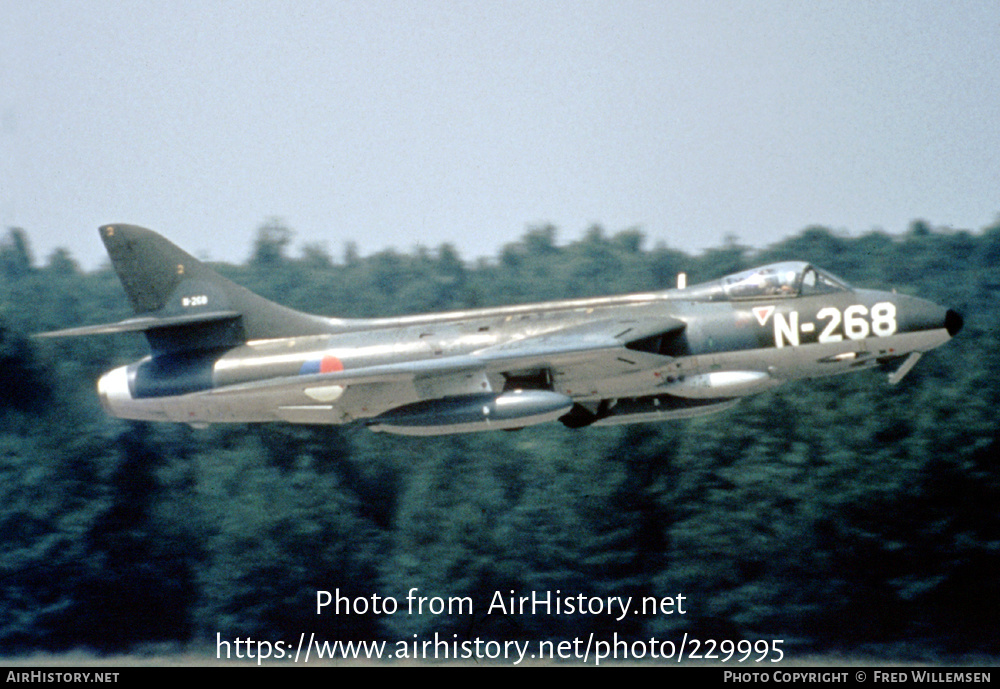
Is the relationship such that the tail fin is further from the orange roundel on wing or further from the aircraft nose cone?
the aircraft nose cone

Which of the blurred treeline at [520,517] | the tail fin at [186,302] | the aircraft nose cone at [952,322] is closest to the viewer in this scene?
the aircraft nose cone at [952,322]

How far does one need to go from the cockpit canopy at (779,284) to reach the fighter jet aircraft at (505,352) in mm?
18

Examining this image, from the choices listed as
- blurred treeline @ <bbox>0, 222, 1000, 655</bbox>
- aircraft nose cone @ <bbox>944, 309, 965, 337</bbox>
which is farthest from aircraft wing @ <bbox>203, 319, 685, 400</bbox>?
blurred treeline @ <bbox>0, 222, 1000, 655</bbox>

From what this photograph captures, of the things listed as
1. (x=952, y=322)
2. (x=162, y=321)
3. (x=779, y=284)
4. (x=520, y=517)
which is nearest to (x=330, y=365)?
(x=162, y=321)

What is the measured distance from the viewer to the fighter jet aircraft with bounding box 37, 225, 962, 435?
551 inches

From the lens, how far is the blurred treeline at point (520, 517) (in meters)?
25.3

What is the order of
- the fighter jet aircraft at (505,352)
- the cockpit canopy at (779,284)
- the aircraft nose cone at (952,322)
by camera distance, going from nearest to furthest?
the fighter jet aircraft at (505,352), the aircraft nose cone at (952,322), the cockpit canopy at (779,284)

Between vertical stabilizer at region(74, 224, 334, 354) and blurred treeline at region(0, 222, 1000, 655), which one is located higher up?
vertical stabilizer at region(74, 224, 334, 354)

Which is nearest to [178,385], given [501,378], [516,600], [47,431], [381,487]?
[501,378]

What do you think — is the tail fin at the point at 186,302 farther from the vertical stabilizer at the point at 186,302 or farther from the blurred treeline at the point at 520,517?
the blurred treeline at the point at 520,517

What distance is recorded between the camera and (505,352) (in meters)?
14.2

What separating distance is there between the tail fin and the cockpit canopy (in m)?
5.33

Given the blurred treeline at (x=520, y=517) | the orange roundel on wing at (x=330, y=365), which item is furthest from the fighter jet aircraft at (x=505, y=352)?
the blurred treeline at (x=520, y=517)
